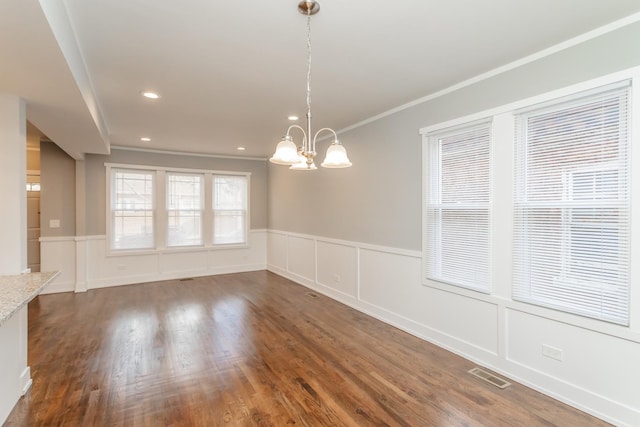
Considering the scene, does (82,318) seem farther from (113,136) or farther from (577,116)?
(577,116)

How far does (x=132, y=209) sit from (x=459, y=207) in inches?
234

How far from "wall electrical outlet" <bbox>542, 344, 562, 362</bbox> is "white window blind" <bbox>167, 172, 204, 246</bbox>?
6219mm

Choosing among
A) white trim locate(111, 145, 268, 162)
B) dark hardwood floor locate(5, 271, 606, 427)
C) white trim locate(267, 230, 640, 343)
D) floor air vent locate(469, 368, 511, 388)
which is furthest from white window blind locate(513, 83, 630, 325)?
white trim locate(111, 145, 268, 162)

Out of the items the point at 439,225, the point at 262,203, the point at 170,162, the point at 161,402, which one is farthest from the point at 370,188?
the point at 170,162

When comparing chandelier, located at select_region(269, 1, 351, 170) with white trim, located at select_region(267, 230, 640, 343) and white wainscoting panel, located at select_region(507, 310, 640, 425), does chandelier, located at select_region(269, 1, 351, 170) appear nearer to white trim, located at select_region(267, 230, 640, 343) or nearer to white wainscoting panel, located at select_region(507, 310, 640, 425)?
white trim, located at select_region(267, 230, 640, 343)

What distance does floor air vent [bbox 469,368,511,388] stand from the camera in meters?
2.59

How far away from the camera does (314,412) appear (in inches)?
87.8

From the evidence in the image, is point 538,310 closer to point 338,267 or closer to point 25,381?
point 338,267

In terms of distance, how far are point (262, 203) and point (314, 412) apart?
5.77 metres

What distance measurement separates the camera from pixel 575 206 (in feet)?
7.65

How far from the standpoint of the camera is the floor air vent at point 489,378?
8.50ft

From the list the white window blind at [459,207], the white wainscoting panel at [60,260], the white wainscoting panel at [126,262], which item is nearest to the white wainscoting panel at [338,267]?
the white window blind at [459,207]

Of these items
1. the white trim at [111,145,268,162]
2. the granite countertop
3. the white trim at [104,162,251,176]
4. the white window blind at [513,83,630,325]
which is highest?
the white trim at [111,145,268,162]

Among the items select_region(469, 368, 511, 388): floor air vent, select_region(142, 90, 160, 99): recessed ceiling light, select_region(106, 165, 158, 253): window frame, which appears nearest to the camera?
select_region(469, 368, 511, 388): floor air vent
